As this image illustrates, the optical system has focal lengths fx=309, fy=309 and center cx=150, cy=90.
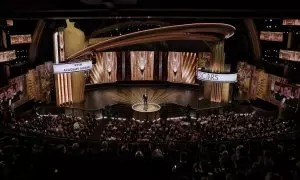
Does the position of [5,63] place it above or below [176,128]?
above

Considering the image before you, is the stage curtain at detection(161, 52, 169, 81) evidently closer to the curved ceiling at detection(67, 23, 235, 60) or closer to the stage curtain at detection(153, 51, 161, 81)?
the stage curtain at detection(153, 51, 161, 81)

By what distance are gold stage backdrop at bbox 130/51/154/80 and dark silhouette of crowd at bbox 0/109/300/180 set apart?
15.1 metres

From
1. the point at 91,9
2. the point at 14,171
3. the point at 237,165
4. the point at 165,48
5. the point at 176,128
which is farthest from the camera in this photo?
the point at 165,48

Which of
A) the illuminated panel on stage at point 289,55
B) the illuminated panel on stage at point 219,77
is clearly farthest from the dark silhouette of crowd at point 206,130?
the illuminated panel on stage at point 289,55

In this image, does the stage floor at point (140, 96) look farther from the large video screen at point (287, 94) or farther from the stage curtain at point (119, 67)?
the large video screen at point (287, 94)

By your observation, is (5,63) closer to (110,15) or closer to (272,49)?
(110,15)

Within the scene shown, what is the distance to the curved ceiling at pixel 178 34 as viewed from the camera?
20625 millimetres

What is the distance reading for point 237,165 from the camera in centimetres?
772

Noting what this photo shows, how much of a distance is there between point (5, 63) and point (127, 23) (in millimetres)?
10540

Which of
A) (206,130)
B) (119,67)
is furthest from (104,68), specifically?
(206,130)

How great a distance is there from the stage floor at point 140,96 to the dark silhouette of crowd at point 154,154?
6.88 metres

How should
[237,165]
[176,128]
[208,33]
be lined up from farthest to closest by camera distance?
1. [208,33]
2. [176,128]
3. [237,165]

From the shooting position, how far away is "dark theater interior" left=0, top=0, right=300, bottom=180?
18.5ft

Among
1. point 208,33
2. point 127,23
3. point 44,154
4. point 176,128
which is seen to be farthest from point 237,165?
point 127,23
